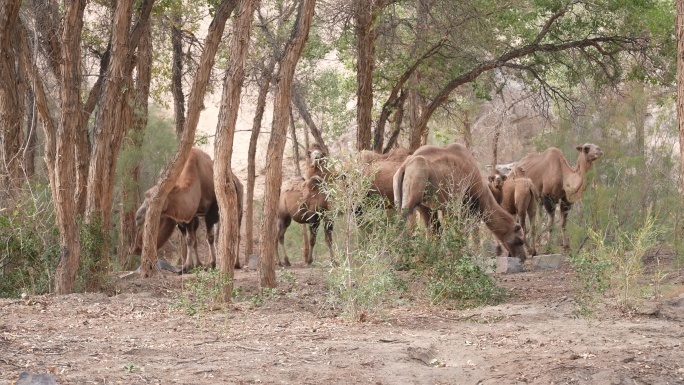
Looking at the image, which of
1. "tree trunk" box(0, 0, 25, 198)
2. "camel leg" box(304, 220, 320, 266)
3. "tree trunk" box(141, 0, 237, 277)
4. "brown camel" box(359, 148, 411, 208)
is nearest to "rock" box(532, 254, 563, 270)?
"brown camel" box(359, 148, 411, 208)

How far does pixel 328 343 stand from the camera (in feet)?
27.1

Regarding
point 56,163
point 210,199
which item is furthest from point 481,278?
point 210,199

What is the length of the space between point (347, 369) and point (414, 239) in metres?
4.55

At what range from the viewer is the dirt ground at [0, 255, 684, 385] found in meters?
7.05

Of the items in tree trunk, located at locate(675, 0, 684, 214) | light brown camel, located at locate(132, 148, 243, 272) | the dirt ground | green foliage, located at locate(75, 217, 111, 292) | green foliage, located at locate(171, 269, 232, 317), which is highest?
tree trunk, located at locate(675, 0, 684, 214)

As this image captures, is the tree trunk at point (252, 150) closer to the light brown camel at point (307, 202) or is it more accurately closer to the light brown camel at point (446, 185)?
the light brown camel at point (307, 202)

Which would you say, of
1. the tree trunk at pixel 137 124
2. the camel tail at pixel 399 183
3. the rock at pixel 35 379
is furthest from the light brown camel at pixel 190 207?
the rock at pixel 35 379

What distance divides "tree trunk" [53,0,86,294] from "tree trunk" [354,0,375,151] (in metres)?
5.60

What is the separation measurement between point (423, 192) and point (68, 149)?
527cm

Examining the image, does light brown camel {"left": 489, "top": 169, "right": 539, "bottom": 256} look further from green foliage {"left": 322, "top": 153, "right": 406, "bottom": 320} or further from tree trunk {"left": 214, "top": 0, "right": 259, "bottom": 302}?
tree trunk {"left": 214, "top": 0, "right": 259, "bottom": 302}

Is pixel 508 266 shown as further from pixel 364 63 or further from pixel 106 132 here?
pixel 106 132

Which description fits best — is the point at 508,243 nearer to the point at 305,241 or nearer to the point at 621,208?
the point at 621,208

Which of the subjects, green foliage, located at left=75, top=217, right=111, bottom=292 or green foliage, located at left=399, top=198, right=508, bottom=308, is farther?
green foliage, located at left=75, top=217, right=111, bottom=292

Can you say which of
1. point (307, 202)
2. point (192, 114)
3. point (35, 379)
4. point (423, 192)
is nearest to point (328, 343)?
point (35, 379)
